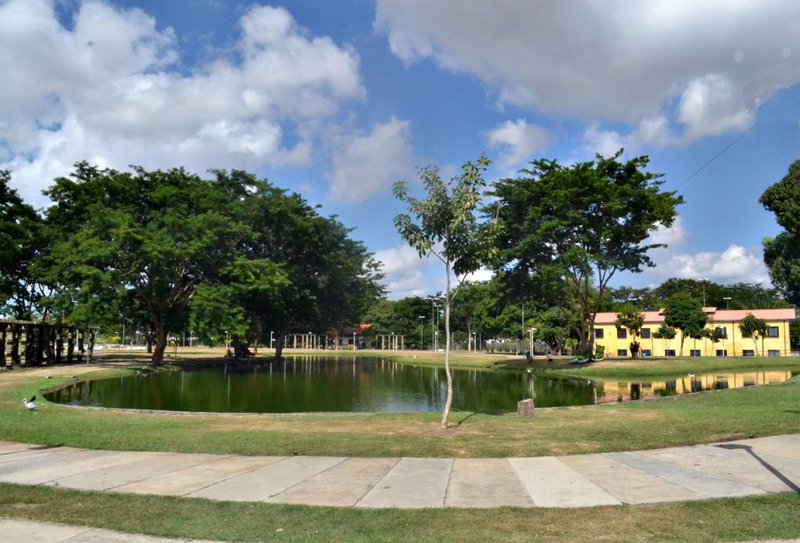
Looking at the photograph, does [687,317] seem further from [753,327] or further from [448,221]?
[448,221]

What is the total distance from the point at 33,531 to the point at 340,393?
22223 mm

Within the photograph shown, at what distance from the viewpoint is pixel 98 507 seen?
7.41 m

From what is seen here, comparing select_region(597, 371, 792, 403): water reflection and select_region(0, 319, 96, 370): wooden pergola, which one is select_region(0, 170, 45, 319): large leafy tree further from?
select_region(597, 371, 792, 403): water reflection

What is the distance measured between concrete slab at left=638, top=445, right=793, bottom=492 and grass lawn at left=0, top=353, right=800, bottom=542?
0.62 metres

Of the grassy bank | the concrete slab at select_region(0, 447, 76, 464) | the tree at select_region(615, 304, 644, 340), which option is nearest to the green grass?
the concrete slab at select_region(0, 447, 76, 464)

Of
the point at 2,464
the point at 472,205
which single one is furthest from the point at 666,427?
the point at 2,464

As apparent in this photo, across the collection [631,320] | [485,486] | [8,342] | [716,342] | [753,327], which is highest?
[631,320]

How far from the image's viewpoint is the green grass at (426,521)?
20.0 ft

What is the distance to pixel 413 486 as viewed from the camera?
8.48 m

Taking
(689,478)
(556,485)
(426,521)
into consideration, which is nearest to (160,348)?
(556,485)

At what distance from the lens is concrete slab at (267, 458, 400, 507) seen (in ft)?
25.5

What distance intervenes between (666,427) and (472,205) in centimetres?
686

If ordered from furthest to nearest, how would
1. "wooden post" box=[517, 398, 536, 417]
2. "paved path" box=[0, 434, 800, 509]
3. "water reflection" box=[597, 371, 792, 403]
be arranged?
"water reflection" box=[597, 371, 792, 403] → "wooden post" box=[517, 398, 536, 417] → "paved path" box=[0, 434, 800, 509]

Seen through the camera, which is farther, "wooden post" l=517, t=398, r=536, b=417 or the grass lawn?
"wooden post" l=517, t=398, r=536, b=417
